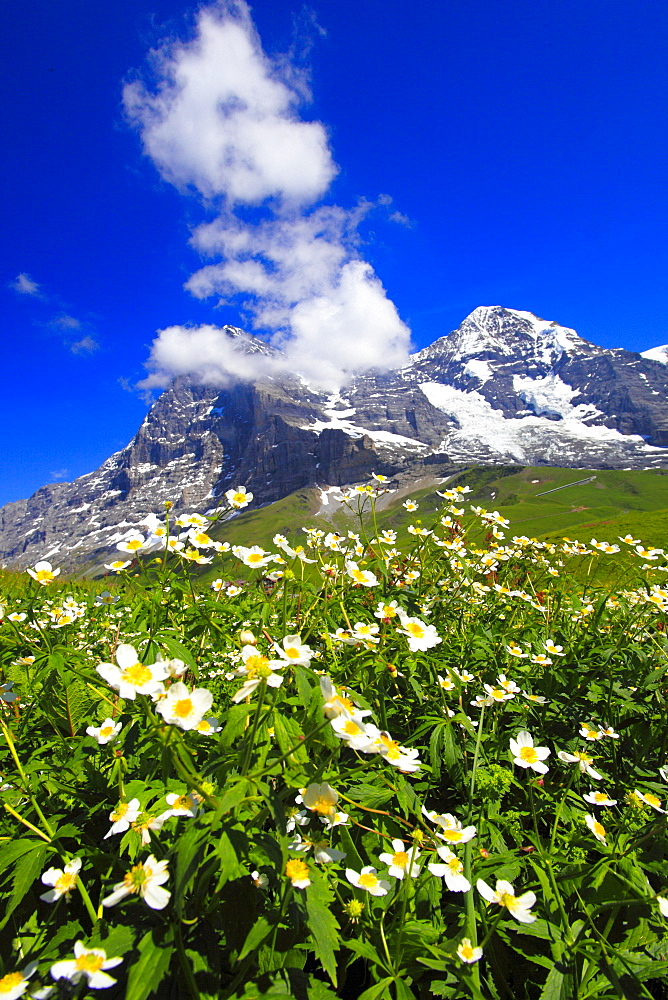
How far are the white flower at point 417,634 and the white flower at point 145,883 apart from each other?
181 centimetres

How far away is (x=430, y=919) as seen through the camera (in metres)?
2.57

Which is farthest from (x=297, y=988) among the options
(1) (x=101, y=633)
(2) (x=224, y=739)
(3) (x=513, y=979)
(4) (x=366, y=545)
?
(1) (x=101, y=633)

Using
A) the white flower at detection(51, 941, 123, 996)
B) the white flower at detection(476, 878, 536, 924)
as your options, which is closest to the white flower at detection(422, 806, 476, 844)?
the white flower at detection(476, 878, 536, 924)

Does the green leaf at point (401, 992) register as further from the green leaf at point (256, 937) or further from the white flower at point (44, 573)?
the white flower at point (44, 573)

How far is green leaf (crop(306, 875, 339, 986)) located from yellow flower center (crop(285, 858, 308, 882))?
0.31 ft

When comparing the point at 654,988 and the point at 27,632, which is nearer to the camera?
the point at 654,988

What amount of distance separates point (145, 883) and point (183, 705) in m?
0.72

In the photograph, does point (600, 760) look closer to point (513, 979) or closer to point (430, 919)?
point (513, 979)

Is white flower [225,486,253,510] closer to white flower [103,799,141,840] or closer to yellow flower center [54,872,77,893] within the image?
white flower [103,799,141,840]

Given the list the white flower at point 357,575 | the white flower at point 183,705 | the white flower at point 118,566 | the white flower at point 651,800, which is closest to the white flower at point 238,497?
the white flower at point 118,566

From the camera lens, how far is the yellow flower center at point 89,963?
182cm

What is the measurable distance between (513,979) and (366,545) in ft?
11.4

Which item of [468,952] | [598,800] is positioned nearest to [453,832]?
[468,952]

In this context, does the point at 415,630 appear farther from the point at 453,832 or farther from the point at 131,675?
the point at 131,675
